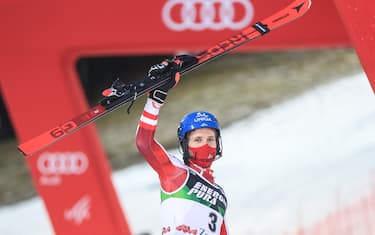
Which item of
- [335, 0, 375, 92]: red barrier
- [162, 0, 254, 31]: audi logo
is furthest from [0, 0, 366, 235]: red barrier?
[335, 0, 375, 92]: red barrier

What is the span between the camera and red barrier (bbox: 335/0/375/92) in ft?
11.5

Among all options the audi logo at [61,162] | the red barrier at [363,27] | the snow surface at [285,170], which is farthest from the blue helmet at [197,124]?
the snow surface at [285,170]

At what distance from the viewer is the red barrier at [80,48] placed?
477 centimetres

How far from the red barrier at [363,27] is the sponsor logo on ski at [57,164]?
2.11 meters

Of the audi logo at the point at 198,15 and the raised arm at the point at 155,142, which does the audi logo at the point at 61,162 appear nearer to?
the audi logo at the point at 198,15

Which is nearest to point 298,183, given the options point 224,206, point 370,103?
point 370,103

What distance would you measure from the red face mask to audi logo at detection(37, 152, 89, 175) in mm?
2041

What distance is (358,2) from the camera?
3525 mm

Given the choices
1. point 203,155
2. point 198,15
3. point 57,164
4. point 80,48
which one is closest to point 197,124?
point 203,155

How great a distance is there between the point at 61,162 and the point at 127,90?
2.04 m

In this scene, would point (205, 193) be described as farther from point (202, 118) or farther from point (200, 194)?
point (202, 118)

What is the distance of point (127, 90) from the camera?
3.04 m

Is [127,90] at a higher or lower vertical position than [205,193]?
higher

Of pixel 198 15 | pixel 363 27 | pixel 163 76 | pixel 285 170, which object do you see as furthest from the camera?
pixel 285 170
